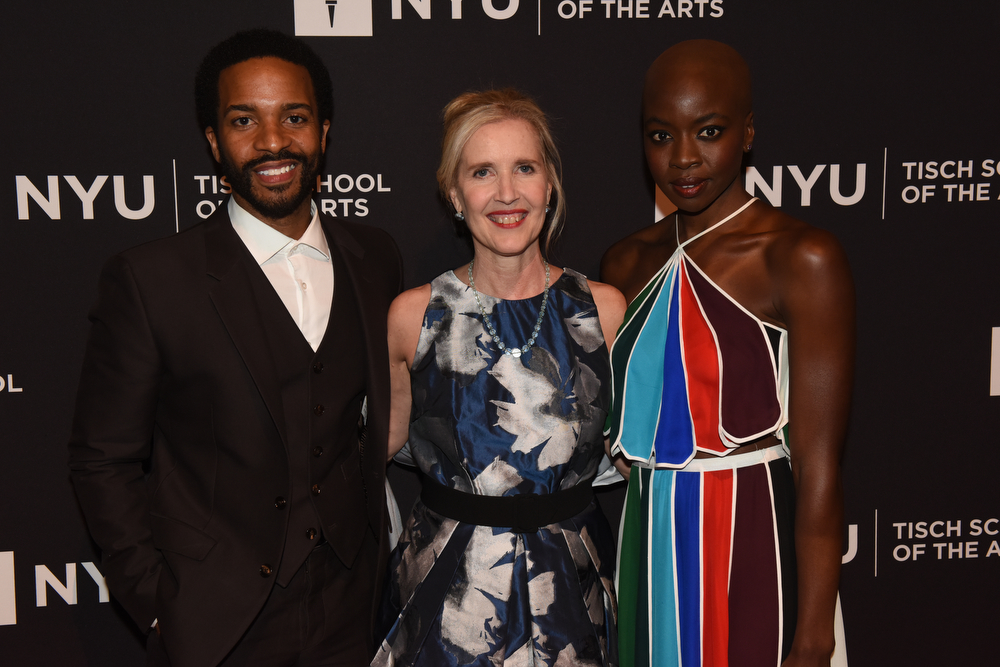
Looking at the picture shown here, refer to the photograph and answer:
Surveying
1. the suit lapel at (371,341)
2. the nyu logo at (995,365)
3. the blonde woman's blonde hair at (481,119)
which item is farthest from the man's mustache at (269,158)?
the nyu logo at (995,365)

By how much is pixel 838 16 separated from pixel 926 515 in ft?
5.62

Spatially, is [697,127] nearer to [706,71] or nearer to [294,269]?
[706,71]

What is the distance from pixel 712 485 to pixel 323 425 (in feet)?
2.97

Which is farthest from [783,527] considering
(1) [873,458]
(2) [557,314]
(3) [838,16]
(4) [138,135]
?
(4) [138,135]

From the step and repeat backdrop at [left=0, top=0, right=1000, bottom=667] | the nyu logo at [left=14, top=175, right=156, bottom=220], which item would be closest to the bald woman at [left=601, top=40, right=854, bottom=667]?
the step and repeat backdrop at [left=0, top=0, right=1000, bottom=667]

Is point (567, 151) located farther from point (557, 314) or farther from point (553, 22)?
point (557, 314)

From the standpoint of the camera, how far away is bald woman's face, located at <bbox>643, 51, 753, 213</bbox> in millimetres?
1820

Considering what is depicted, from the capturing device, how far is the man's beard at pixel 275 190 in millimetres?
1849

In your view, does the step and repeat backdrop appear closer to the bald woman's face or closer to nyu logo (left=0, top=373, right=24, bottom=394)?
nyu logo (left=0, top=373, right=24, bottom=394)

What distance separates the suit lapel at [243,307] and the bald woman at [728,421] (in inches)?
32.5

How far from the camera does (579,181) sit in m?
2.56

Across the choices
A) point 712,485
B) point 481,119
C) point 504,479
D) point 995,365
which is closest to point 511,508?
point 504,479

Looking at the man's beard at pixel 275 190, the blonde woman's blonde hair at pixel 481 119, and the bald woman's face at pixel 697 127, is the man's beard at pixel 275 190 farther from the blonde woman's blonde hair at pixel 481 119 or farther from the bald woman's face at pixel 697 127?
the bald woman's face at pixel 697 127

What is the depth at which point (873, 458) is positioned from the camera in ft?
9.11
